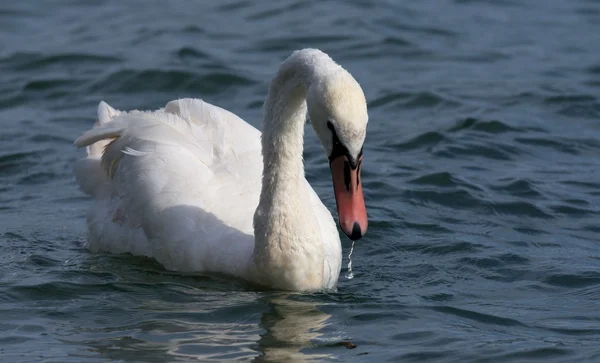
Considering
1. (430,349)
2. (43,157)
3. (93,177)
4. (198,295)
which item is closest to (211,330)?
(198,295)

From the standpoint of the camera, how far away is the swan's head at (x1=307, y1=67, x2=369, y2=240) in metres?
6.84

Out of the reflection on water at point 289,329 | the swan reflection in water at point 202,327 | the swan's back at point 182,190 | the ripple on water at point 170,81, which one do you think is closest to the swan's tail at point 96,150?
the swan's back at point 182,190

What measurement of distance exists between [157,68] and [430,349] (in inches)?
336

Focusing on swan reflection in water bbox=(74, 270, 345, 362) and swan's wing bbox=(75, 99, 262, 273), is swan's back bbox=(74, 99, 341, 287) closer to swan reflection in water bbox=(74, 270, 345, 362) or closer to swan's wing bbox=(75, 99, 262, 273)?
swan's wing bbox=(75, 99, 262, 273)

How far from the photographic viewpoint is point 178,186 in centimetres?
850

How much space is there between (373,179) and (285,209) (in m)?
3.42

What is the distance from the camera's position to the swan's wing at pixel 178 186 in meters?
8.19

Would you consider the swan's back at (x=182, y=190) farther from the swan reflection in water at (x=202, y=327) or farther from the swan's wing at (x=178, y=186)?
the swan reflection in water at (x=202, y=327)

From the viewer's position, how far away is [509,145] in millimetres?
12148

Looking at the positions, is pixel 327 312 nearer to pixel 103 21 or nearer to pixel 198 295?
pixel 198 295

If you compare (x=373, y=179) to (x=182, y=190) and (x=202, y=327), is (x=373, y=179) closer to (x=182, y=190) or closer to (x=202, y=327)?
(x=182, y=190)

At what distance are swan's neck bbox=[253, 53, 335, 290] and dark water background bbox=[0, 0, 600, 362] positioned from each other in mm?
186

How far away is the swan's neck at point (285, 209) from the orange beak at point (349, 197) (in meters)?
0.70

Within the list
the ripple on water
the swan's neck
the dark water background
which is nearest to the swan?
the swan's neck
